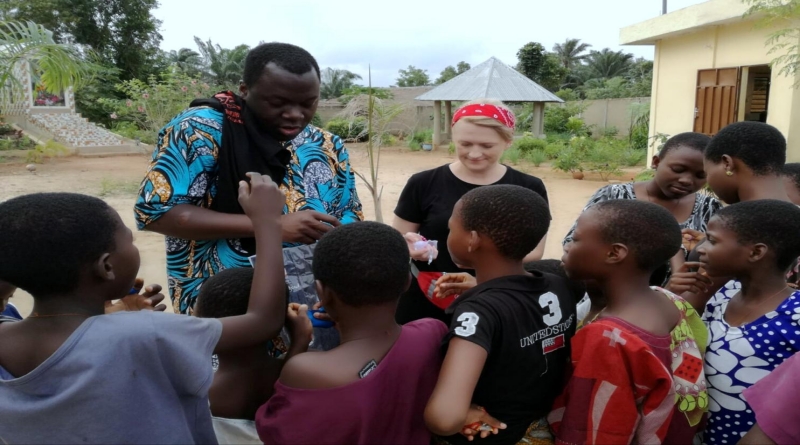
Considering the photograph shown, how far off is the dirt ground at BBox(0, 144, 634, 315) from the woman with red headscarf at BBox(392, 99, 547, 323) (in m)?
4.48

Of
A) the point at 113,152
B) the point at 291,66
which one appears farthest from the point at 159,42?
the point at 291,66

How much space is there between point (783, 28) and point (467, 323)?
10854 mm

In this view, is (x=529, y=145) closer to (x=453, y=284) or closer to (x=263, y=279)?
(x=453, y=284)

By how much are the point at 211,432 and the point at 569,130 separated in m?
25.3

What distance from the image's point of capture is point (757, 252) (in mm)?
1811

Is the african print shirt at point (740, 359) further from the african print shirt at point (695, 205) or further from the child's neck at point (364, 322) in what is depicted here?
the child's neck at point (364, 322)

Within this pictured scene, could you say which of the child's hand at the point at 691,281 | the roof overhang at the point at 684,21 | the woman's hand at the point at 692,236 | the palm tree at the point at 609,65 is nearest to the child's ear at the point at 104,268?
the child's hand at the point at 691,281

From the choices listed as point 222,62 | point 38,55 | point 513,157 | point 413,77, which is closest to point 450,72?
point 413,77

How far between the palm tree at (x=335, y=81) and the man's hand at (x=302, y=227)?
1502 inches

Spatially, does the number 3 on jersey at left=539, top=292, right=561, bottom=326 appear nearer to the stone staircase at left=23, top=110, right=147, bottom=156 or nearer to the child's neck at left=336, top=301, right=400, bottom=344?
the child's neck at left=336, top=301, right=400, bottom=344

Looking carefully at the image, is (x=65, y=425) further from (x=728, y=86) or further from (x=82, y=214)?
(x=728, y=86)

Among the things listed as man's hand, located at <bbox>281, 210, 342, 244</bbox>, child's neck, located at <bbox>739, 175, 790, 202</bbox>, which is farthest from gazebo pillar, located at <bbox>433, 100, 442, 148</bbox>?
man's hand, located at <bbox>281, 210, 342, 244</bbox>

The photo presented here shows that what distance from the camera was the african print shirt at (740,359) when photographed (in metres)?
1.72

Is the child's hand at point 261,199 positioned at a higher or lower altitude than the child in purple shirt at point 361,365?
higher
